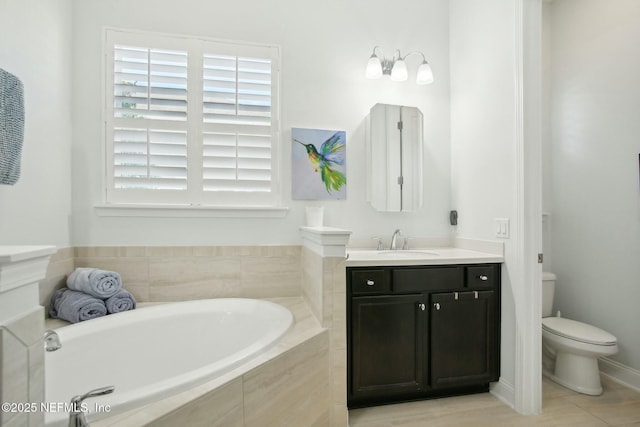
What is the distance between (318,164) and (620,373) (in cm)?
264

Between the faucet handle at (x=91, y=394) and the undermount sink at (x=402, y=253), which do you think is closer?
the faucet handle at (x=91, y=394)

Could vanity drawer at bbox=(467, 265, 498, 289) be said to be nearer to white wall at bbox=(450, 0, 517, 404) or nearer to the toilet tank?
white wall at bbox=(450, 0, 517, 404)

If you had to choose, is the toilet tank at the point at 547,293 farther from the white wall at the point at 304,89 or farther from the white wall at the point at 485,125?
the white wall at the point at 304,89

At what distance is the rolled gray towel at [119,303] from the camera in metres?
1.84

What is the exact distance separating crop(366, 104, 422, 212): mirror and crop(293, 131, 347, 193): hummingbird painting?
0.23 meters

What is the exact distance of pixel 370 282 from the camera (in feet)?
6.28

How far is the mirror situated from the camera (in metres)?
2.50

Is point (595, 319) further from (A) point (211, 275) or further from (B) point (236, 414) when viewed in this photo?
(A) point (211, 275)

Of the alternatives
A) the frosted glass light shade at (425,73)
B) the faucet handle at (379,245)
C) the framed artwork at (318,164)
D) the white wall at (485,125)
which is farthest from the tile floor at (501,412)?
the frosted glass light shade at (425,73)

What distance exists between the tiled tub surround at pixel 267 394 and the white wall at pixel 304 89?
29.8 inches

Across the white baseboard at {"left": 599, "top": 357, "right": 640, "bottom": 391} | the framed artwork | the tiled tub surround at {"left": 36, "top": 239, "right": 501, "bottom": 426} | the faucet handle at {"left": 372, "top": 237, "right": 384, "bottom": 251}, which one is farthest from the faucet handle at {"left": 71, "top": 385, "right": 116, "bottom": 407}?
the white baseboard at {"left": 599, "top": 357, "right": 640, "bottom": 391}

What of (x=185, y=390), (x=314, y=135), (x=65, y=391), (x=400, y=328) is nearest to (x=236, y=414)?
(x=185, y=390)

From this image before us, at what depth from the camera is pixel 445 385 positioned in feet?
6.55

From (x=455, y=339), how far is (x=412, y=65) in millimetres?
2132
